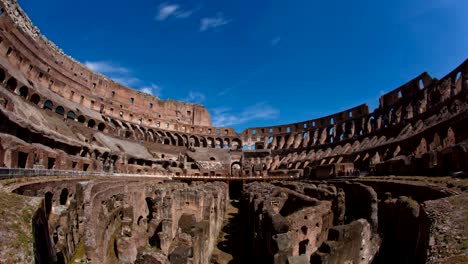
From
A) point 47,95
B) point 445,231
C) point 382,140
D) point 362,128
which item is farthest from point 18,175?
point 362,128

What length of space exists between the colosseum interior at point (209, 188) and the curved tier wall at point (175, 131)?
220 millimetres

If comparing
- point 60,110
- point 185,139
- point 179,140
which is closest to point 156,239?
point 60,110

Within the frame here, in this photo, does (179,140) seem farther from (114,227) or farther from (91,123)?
(114,227)

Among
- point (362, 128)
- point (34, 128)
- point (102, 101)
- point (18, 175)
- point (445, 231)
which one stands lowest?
point (445, 231)

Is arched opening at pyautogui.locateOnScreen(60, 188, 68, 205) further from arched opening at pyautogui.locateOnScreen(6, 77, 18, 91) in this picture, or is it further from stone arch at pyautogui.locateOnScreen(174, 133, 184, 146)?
stone arch at pyautogui.locateOnScreen(174, 133, 184, 146)

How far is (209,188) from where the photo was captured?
61.8 feet

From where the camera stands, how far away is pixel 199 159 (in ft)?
181

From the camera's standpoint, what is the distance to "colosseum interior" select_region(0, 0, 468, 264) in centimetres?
627

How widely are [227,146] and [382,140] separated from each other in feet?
133

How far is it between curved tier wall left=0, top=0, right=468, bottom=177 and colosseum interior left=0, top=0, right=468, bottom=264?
22 cm

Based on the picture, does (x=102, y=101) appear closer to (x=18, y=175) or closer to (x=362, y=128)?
(x=18, y=175)

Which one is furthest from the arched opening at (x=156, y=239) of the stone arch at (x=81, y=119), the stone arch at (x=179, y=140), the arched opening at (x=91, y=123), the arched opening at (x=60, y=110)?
the stone arch at (x=179, y=140)

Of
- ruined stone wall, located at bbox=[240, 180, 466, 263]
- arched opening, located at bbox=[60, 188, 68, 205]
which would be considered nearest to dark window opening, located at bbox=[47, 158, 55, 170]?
arched opening, located at bbox=[60, 188, 68, 205]

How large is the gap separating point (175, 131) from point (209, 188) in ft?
160
